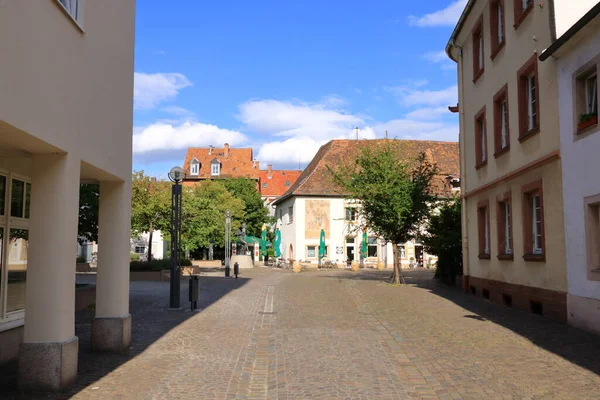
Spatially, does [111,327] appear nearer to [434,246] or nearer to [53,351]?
[53,351]

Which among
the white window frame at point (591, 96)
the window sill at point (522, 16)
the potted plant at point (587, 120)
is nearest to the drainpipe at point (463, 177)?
the window sill at point (522, 16)

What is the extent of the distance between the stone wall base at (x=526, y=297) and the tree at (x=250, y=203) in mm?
48300

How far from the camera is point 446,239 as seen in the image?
25.8 meters

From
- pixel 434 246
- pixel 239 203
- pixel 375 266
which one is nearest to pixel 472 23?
pixel 434 246

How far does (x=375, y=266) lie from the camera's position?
50.8 metres

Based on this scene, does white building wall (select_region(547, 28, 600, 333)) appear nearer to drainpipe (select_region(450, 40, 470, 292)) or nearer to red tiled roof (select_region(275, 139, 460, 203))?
drainpipe (select_region(450, 40, 470, 292))

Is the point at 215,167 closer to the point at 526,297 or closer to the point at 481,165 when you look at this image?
the point at 481,165

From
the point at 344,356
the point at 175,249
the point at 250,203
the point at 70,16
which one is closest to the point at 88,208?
the point at 175,249

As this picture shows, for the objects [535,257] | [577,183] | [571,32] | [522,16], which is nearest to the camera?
[571,32]

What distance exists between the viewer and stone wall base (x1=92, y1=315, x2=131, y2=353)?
956cm

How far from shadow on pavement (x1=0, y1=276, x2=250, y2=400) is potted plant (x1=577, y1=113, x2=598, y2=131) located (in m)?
8.97

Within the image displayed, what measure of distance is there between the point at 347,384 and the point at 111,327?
3946 mm

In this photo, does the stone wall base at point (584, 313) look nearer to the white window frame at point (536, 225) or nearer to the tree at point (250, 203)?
the white window frame at point (536, 225)

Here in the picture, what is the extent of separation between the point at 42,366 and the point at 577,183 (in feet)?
33.5
